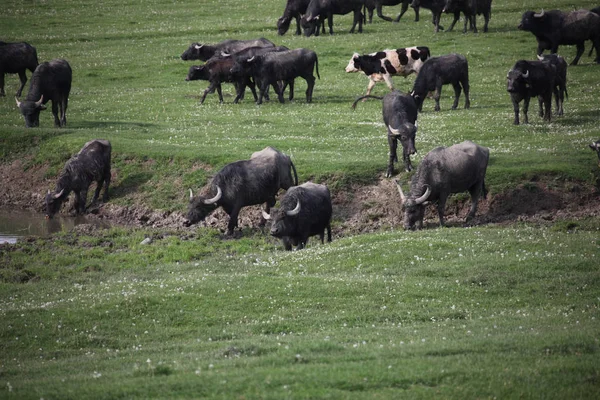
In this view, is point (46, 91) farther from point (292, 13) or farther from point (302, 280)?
point (292, 13)

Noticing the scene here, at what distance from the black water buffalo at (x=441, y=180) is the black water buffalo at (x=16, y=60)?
78.0 ft

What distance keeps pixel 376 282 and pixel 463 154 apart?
760cm

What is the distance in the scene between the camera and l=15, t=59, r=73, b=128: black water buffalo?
34031 millimetres

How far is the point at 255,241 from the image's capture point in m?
23.9

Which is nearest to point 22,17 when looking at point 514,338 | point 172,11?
point 172,11

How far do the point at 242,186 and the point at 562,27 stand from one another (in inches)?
904

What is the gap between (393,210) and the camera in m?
25.0

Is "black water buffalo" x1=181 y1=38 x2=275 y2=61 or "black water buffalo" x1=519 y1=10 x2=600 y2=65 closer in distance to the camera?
"black water buffalo" x1=519 y1=10 x2=600 y2=65

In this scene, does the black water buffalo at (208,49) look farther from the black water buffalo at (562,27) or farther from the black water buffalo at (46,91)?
the black water buffalo at (562,27)

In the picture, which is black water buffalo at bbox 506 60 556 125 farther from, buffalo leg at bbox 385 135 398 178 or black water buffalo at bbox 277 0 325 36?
black water buffalo at bbox 277 0 325 36

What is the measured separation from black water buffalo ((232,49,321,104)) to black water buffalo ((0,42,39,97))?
10237 millimetres

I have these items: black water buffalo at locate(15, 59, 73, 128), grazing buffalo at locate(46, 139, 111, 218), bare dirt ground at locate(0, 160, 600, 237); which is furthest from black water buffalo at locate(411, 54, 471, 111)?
black water buffalo at locate(15, 59, 73, 128)

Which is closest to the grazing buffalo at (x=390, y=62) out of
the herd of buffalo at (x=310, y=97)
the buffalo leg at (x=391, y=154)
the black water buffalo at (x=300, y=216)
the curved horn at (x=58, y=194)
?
the herd of buffalo at (x=310, y=97)

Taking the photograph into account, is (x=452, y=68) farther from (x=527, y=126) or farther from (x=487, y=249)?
(x=487, y=249)
